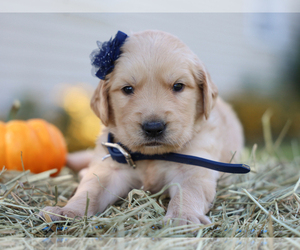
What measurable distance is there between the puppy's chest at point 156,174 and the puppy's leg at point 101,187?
6.1 inches

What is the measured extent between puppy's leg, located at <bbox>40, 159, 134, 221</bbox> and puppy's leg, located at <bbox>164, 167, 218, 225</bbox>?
458 millimetres

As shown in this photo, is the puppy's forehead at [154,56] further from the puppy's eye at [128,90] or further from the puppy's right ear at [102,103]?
the puppy's right ear at [102,103]

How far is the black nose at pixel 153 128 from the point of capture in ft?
6.91

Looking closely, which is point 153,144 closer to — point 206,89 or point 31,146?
point 206,89

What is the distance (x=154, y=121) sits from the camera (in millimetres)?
2117

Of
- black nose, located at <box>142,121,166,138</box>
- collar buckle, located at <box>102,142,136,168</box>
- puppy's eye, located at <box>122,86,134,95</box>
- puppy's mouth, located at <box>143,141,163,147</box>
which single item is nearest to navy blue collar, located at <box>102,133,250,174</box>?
collar buckle, located at <box>102,142,136,168</box>

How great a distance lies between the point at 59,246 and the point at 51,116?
545 centimetres

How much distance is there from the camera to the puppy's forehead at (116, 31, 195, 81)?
2.33 metres

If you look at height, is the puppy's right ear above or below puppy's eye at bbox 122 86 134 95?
below

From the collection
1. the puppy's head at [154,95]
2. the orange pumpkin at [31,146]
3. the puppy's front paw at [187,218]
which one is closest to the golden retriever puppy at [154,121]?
the puppy's head at [154,95]

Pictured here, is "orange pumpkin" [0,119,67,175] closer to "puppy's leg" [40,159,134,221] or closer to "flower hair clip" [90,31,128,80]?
"puppy's leg" [40,159,134,221]

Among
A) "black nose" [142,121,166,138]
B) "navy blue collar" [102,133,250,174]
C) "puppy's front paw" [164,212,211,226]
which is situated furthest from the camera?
"navy blue collar" [102,133,250,174]

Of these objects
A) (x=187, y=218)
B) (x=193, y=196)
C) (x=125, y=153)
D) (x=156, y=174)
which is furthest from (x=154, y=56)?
(x=187, y=218)

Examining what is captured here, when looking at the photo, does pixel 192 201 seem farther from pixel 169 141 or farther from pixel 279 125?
pixel 279 125
